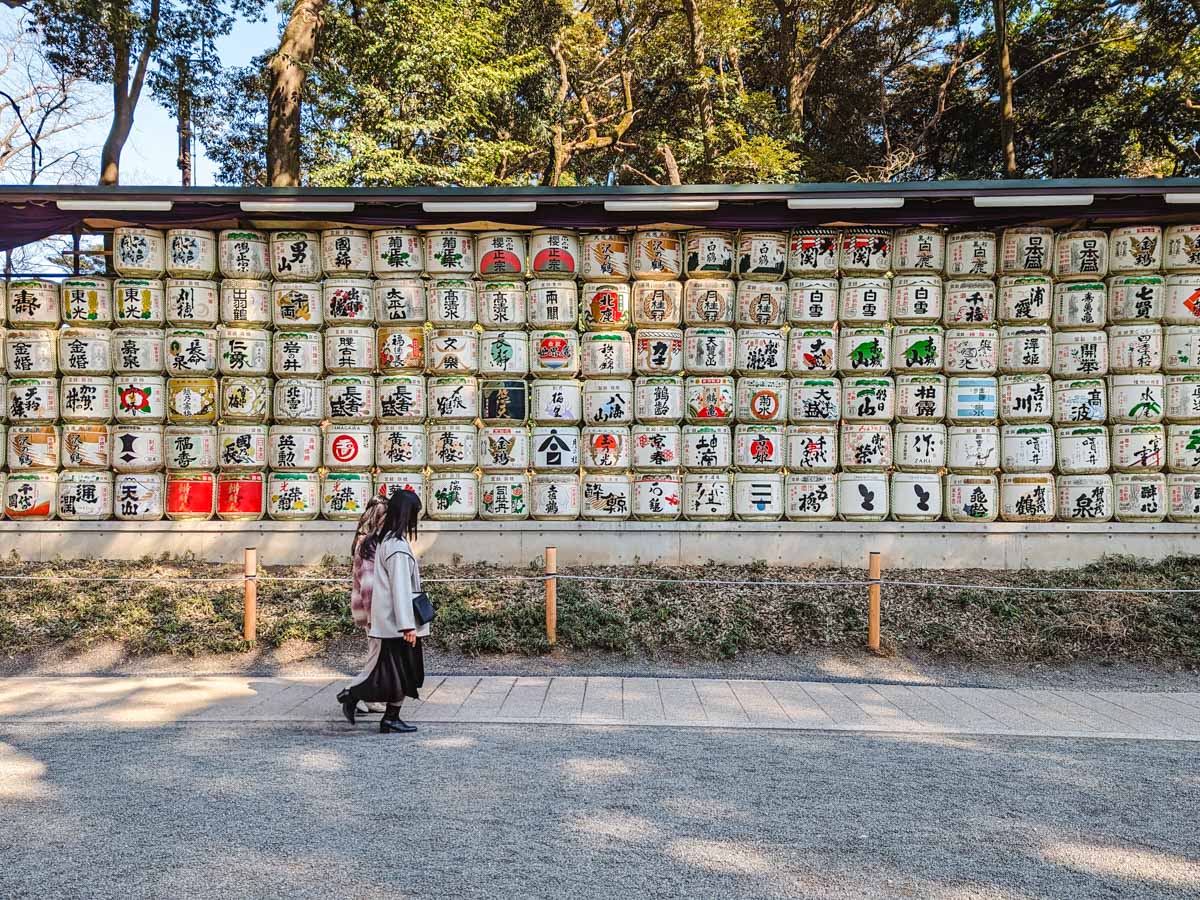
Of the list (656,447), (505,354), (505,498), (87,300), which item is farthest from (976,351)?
(87,300)

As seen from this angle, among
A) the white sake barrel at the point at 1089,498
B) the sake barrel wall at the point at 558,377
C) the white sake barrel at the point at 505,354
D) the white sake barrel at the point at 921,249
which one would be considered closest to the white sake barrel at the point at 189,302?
the sake barrel wall at the point at 558,377

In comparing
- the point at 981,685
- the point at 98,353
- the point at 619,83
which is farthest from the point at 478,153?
the point at 981,685

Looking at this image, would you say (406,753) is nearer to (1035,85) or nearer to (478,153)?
(478,153)

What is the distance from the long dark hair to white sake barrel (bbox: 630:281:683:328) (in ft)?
15.6

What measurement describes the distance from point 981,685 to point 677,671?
9.39ft

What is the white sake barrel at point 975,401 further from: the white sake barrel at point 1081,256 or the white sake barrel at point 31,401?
the white sake barrel at point 31,401

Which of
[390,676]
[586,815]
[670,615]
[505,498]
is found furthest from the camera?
[505,498]

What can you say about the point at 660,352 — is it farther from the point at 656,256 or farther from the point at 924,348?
the point at 924,348

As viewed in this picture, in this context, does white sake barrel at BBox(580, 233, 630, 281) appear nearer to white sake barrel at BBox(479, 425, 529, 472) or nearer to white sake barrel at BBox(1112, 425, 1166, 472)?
white sake barrel at BBox(479, 425, 529, 472)

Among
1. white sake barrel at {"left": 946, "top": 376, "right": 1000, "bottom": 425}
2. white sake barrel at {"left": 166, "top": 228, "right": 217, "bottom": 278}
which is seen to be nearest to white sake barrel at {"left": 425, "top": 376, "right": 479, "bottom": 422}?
white sake barrel at {"left": 166, "top": 228, "right": 217, "bottom": 278}

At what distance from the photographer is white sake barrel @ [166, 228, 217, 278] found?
370 inches

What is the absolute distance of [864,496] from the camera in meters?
9.26

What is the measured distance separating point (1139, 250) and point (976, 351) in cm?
228

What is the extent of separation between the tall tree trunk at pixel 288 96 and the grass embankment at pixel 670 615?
971 cm
